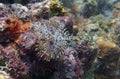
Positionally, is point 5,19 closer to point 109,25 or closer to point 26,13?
point 26,13

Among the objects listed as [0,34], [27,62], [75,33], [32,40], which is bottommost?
[27,62]

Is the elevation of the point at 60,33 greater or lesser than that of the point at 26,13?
lesser

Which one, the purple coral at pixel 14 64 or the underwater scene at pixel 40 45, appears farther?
the underwater scene at pixel 40 45

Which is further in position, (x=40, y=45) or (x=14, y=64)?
(x=40, y=45)

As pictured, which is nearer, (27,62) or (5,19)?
(27,62)

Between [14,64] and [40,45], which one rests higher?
[40,45]

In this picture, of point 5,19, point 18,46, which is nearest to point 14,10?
point 5,19

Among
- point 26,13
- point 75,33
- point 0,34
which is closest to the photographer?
point 0,34

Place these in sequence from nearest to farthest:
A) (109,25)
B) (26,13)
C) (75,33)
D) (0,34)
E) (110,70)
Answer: (0,34) → (26,13) → (75,33) → (110,70) → (109,25)

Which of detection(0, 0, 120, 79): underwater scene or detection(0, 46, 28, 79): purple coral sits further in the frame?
detection(0, 0, 120, 79): underwater scene
